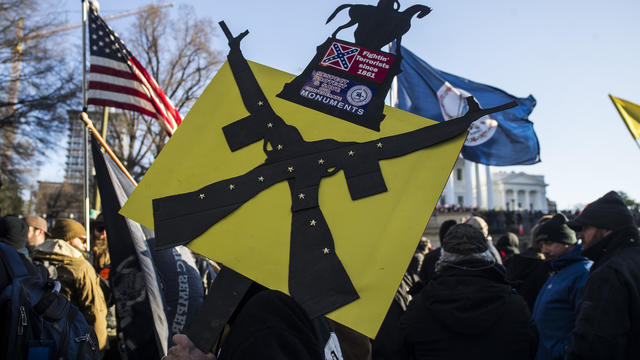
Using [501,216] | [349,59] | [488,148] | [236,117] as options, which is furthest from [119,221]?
[501,216]

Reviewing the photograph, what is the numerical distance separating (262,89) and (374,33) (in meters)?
0.52

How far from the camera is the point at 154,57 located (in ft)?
72.8

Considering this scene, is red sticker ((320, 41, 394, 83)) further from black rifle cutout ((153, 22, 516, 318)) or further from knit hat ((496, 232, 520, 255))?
knit hat ((496, 232, 520, 255))

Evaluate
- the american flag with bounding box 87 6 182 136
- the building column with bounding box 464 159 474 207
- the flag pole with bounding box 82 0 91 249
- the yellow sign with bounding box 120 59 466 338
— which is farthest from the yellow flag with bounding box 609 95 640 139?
the building column with bounding box 464 159 474 207

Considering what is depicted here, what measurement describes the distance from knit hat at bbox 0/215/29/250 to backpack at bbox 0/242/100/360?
3.09 feet

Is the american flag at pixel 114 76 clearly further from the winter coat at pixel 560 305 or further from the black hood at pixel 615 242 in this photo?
the black hood at pixel 615 242

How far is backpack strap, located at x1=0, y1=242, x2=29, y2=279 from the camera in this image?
226cm

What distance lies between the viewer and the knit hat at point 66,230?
4.42 metres

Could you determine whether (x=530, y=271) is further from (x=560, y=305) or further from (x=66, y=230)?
(x=66, y=230)

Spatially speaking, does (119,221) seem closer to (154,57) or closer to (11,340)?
(11,340)

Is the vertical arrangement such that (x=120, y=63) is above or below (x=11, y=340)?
above

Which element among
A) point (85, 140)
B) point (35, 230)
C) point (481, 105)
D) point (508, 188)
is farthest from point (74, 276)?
point (508, 188)

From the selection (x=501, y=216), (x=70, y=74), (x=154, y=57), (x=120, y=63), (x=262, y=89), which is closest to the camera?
(x=262, y=89)

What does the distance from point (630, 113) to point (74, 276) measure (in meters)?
5.53
